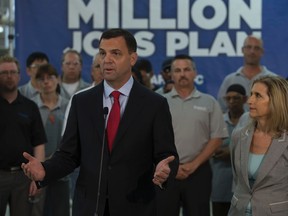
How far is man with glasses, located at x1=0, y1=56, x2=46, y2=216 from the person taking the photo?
6.79 meters

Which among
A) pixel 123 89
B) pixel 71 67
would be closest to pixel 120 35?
pixel 123 89

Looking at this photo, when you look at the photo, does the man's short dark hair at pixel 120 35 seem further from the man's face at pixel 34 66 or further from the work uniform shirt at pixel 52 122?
the man's face at pixel 34 66

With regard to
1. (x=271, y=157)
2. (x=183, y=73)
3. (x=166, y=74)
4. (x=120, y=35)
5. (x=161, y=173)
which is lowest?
(x=271, y=157)

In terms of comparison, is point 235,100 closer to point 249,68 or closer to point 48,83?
point 249,68

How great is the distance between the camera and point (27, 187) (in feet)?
22.7

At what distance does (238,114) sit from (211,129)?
0.55 meters

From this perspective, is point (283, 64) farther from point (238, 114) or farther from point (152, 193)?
point (152, 193)

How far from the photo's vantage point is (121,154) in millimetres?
4281

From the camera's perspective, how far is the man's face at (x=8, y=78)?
22.7 ft

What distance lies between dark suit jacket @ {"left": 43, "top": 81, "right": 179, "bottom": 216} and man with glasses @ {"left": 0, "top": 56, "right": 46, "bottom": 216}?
2.41m

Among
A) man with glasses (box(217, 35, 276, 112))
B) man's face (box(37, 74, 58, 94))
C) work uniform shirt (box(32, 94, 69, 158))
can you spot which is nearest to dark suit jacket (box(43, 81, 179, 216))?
work uniform shirt (box(32, 94, 69, 158))

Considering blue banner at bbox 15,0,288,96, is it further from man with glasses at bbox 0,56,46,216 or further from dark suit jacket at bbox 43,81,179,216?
dark suit jacket at bbox 43,81,179,216

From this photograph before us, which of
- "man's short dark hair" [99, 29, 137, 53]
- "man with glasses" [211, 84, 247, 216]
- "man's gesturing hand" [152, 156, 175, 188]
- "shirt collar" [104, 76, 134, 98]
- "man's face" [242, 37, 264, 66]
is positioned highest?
"man's short dark hair" [99, 29, 137, 53]

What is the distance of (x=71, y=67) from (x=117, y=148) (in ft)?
14.0
